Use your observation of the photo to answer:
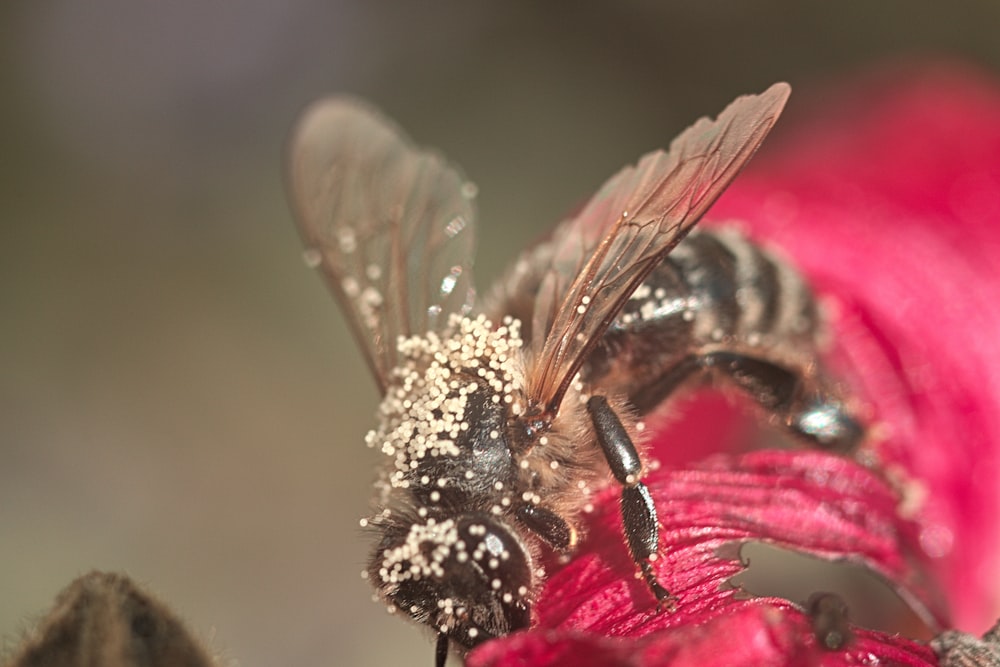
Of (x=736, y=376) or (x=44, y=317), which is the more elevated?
(x=44, y=317)

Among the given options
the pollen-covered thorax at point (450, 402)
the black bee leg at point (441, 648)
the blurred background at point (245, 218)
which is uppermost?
the blurred background at point (245, 218)

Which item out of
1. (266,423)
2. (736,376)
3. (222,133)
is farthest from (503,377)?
(222,133)

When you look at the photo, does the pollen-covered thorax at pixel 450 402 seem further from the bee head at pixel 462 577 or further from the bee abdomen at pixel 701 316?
the bee abdomen at pixel 701 316

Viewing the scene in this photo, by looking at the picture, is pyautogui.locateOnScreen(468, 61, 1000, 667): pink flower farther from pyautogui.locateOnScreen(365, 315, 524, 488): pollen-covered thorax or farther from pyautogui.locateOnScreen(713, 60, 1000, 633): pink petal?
pyautogui.locateOnScreen(365, 315, 524, 488): pollen-covered thorax

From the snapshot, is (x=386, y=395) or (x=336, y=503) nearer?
(x=386, y=395)

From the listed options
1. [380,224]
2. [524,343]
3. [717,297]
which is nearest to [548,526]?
[524,343]

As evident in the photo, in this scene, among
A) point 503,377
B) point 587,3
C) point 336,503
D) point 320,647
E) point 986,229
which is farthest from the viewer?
point 587,3

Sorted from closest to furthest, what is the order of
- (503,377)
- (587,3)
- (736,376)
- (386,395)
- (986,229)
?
(503,377), (386,395), (736,376), (986,229), (587,3)

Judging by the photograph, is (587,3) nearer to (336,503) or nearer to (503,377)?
(336,503)

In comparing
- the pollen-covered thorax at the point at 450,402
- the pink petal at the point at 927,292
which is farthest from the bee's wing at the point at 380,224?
the pink petal at the point at 927,292
